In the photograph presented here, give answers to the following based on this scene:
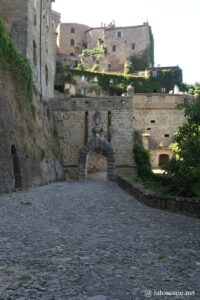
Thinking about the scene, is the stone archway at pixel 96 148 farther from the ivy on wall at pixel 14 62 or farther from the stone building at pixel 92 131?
the ivy on wall at pixel 14 62

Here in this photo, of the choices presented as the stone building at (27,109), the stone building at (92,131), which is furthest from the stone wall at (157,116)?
the stone building at (92,131)

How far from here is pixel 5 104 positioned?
19.3 meters

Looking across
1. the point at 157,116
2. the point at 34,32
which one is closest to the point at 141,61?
the point at 157,116

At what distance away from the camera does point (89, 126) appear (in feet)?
107

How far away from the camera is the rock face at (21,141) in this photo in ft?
58.1

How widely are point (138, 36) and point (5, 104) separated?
188 feet

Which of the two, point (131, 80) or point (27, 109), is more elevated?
point (131, 80)

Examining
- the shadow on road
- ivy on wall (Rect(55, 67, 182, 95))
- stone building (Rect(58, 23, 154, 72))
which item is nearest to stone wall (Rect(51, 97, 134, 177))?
the shadow on road

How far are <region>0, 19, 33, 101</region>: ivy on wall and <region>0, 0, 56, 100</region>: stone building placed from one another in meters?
4.70

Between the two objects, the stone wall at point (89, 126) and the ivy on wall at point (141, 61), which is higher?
the ivy on wall at point (141, 61)

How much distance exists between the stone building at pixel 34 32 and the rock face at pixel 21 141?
4.24m

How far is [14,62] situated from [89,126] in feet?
37.8

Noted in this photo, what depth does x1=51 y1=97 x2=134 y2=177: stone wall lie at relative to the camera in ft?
106

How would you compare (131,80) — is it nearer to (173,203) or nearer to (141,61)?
(141,61)
